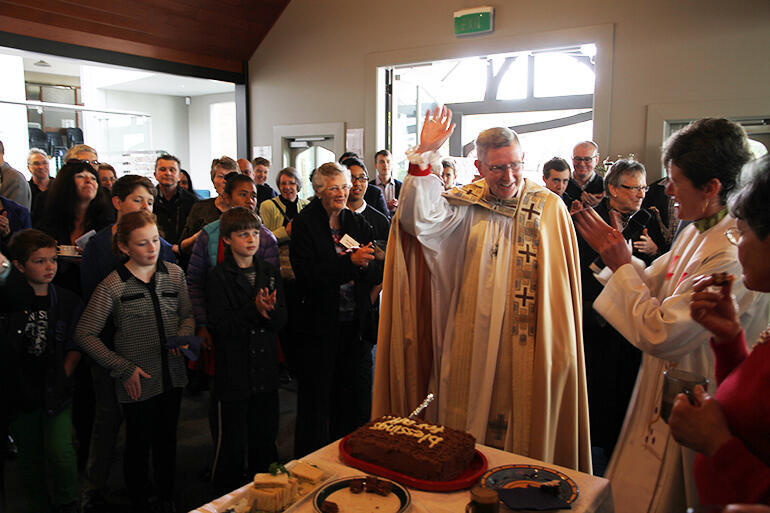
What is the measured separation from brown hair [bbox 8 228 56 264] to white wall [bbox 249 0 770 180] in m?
5.22

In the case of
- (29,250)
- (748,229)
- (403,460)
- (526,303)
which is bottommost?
(403,460)

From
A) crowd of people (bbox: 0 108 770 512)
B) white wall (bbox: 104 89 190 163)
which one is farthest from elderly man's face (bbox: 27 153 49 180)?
white wall (bbox: 104 89 190 163)

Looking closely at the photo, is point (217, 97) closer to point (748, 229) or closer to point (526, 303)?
point (526, 303)

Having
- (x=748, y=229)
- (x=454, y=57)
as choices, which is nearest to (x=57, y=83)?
(x=454, y=57)

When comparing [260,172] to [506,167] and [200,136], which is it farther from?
[200,136]

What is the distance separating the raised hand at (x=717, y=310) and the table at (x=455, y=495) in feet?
1.70

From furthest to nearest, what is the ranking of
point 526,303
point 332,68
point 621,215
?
point 332,68, point 621,215, point 526,303

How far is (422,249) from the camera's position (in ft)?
9.23

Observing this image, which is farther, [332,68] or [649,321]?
[332,68]

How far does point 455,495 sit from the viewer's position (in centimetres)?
155

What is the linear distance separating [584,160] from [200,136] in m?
11.7

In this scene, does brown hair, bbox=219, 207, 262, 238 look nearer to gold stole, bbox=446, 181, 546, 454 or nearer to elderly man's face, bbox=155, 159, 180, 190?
gold stole, bbox=446, 181, 546, 454

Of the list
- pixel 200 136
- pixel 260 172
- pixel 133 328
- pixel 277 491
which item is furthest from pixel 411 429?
pixel 200 136

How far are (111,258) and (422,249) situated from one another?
64.4 inches
